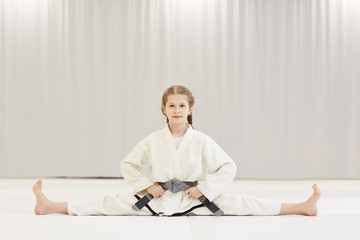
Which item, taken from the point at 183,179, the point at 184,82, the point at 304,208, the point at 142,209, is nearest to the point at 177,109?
the point at 183,179

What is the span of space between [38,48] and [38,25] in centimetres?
28

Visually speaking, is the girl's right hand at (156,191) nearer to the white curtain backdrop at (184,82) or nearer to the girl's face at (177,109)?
the girl's face at (177,109)

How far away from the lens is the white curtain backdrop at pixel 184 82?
4.99 m

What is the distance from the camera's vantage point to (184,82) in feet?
16.3

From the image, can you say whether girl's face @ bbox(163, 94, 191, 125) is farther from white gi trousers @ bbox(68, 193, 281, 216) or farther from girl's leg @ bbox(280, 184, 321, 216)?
girl's leg @ bbox(280, 184, 321, 216)

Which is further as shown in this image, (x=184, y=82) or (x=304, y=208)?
(x=184, y=82)

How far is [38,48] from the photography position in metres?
5.05

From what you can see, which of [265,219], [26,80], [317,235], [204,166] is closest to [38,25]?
[26,80]

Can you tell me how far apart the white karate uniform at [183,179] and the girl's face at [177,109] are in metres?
0.08

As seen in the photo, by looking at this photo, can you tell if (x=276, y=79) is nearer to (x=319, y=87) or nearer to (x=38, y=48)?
(x=319, y=87)

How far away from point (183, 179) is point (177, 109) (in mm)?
359

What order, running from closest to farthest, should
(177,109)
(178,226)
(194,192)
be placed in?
(178,226) < (194,192) < (177,109)

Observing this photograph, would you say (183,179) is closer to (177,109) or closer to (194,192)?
(194,192)

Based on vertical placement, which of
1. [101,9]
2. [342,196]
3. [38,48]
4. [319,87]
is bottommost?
[342,196]
